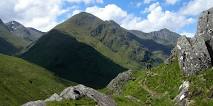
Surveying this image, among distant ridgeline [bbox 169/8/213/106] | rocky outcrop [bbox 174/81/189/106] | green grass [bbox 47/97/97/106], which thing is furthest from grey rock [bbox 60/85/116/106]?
distant ridgeline [bbox 169/8/213/106]

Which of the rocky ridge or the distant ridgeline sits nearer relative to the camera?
the distant ridgeline

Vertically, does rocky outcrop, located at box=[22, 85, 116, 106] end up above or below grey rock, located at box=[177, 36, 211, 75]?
below

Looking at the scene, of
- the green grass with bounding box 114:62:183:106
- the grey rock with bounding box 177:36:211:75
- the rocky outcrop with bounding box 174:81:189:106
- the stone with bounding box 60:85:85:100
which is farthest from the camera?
the grey rock with bounding box 177:36:211:75

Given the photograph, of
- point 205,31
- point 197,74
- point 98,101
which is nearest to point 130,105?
point 98,101

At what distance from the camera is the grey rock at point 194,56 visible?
9156 cm

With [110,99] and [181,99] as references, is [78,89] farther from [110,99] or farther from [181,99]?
[181,99]

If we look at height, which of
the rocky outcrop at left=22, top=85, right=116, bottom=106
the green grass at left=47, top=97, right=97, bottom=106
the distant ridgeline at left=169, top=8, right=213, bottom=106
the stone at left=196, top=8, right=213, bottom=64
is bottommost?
the green grass at left=47, top=97, right=97, bottom=106

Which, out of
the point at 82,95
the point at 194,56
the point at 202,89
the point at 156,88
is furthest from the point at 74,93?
the point at 156,88

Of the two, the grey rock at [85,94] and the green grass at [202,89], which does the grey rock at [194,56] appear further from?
the grey rock at [85,94]

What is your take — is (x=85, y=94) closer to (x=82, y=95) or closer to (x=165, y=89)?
(x=82, y=95)

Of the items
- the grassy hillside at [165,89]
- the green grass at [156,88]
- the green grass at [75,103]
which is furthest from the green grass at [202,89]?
the green grass at [75,103]

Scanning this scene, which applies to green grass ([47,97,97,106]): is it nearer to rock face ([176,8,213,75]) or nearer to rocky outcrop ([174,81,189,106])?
rocky outcrop ([174,81,189,106])

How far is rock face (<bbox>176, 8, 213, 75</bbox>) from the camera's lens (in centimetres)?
9188

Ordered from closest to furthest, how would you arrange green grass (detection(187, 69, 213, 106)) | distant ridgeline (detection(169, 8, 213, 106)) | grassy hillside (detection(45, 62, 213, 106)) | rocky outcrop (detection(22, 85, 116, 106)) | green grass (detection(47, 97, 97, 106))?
1. green grass (detection(47, 97, 97, 106))
2. rocky outcrop (detection(22, 85, 116, 106))
3. green grass (detection(187, 69, 213, 106))
4. grassy hillside (detection(45, 62, 213, 106))
5. distant ridgeline (detection(169, 8, 213, 106))
